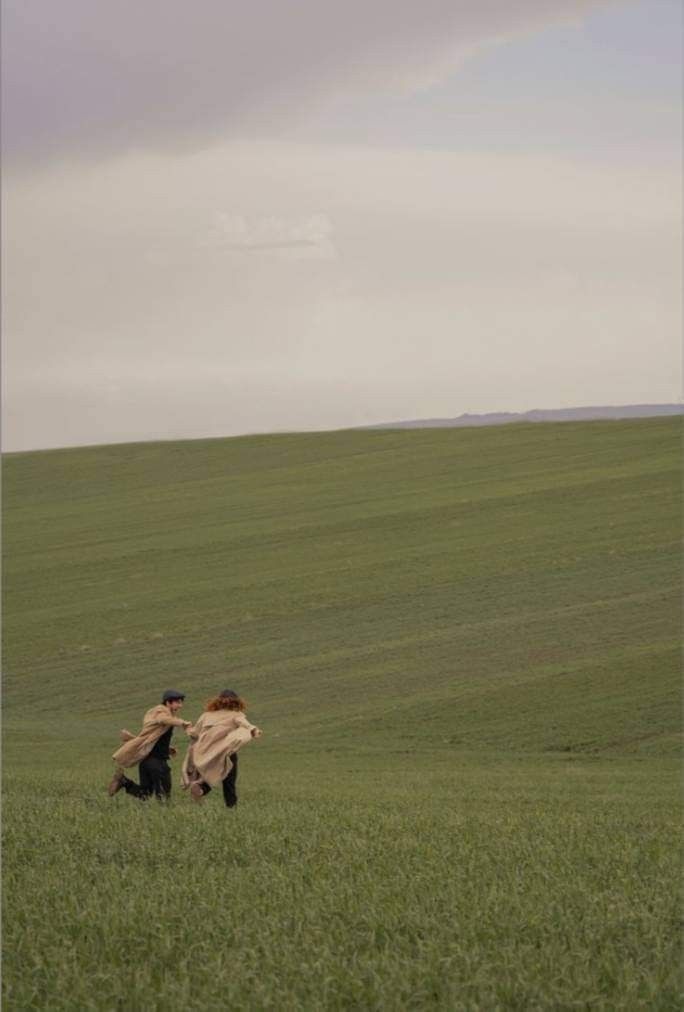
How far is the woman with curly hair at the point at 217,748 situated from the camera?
1839 cm

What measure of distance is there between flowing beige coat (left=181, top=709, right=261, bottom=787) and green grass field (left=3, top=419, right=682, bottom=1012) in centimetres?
93

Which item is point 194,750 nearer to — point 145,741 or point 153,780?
point 145,741

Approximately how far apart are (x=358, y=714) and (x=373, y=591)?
18058 mm

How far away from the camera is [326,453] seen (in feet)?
328

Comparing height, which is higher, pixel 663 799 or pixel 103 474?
pixel 103 474

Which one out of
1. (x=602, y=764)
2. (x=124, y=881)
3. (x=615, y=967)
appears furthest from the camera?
(x=602, y=764)

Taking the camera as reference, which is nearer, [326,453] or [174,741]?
[174,741]

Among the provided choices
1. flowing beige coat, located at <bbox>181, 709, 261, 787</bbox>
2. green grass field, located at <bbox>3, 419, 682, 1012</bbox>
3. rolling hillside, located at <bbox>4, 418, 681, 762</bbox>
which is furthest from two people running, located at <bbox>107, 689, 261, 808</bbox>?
rolling hillside, located at <bbox>4, 418, 681, 762</bbox>

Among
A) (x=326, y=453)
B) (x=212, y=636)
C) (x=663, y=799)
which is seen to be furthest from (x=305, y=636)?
(x=326, y=453)

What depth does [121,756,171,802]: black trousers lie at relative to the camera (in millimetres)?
18906

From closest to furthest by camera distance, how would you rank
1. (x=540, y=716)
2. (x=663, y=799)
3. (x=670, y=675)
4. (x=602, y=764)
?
(x=663, y=799), (x=602, y=764), (x=540, y=716), (x=670, y=675)

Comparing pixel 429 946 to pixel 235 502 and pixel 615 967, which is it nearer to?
pixel 615 967

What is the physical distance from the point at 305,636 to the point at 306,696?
8.62m

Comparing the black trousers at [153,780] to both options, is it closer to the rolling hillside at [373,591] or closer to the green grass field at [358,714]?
the green grass field at [358,714]
